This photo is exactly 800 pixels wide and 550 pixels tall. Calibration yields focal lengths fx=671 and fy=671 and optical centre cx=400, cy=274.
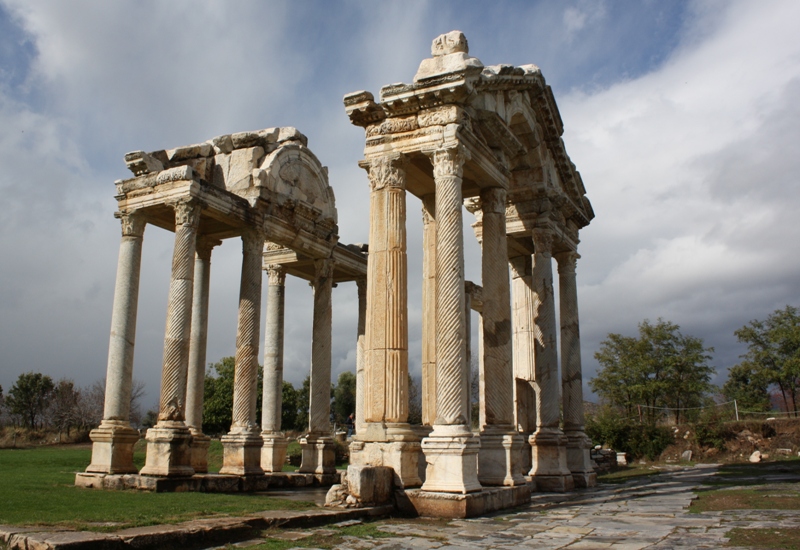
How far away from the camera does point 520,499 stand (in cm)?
1366

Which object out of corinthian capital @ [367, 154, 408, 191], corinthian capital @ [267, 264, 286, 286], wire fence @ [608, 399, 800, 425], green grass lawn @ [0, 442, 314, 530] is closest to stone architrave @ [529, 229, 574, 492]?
corinthian capital @ [367, 154, 408, 191]

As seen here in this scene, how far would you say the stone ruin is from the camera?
499 inches

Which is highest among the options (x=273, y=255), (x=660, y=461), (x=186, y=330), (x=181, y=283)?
(x=273, y=255)

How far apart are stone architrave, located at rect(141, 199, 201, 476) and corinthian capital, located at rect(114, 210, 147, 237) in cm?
150

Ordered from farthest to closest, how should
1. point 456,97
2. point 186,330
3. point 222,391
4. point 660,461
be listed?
point 222,391, point 660,461, point 186,330, point 456,97

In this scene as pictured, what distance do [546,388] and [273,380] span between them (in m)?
8.77

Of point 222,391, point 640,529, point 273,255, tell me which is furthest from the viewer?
point 222,391

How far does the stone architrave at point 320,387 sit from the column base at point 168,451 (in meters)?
4.93

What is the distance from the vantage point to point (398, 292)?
1317 cm

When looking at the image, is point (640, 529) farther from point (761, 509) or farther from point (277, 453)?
point (277, 453)

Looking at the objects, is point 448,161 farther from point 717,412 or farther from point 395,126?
point 717,412

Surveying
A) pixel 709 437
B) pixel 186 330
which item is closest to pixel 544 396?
pixel 186 330

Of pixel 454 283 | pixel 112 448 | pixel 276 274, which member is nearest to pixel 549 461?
pixel 454 283

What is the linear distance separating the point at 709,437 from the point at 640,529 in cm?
2606
